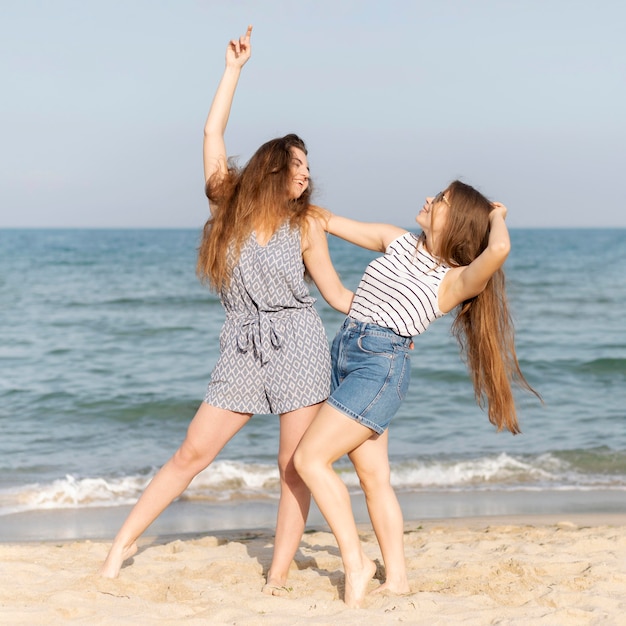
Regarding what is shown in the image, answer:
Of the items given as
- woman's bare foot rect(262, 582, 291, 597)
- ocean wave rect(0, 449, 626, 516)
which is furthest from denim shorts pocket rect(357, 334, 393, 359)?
ocean wave rect(0, 449, 626, 516)

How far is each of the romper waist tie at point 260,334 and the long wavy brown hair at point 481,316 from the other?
2.52ft

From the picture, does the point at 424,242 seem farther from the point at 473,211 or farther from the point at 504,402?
the point at 504,402

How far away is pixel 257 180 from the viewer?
379 cm

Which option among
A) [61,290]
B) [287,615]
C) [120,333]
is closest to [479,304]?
[287,615]

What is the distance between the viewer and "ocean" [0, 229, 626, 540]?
7.18 metres

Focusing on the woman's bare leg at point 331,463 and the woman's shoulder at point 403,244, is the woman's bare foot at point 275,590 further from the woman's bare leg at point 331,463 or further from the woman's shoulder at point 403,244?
the woman's shoulder at point 403,244

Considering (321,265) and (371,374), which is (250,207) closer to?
(321,265)

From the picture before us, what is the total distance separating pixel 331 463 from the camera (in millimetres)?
3602

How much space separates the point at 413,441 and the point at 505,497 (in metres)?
1.81

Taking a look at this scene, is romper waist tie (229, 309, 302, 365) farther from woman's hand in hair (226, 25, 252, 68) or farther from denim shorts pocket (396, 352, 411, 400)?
woman's hand in hair (226, 25, 252, 68)

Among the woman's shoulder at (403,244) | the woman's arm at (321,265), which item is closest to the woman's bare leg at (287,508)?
the woman's arm at (321,265)

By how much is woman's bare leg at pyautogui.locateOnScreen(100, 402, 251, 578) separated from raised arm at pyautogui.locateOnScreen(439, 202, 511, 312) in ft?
3.43

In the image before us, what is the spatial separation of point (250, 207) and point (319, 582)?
1.82 meters

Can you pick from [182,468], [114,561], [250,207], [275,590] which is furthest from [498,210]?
[114,561]
